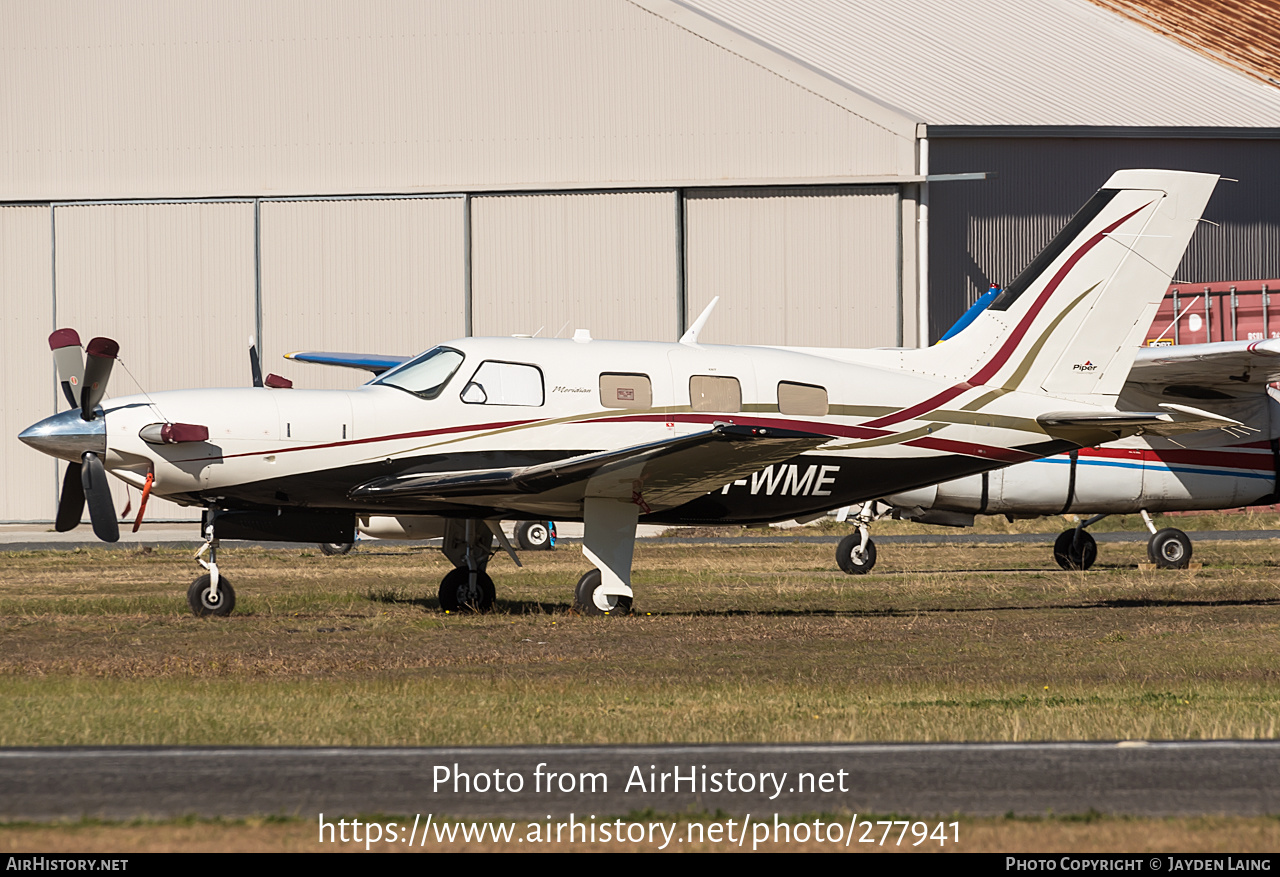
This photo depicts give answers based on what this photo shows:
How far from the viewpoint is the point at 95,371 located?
48.4ft

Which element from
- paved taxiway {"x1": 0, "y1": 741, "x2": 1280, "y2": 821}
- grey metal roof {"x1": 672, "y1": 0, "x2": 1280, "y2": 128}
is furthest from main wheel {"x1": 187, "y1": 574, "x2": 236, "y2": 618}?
grey metal roof {"x1": 672, "y1": 0, "x2": 1280, "y2": 128}

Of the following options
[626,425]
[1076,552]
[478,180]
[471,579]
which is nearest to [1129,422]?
[626,425]

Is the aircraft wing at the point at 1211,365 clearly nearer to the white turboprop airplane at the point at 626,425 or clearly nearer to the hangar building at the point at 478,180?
the white turboprop airplane at the point at 626,425

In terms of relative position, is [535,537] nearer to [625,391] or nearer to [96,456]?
[625,391]

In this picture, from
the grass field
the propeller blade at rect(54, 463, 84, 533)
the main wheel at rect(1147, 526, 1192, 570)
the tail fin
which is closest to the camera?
the grass field

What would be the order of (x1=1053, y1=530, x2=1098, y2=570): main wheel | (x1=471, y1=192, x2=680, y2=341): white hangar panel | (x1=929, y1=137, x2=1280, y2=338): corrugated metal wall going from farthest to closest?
1. (x1=929, y1=137, x2=1280, y2=338): corrugated metal wall
2. (x1=471, y1=192, x2=680, y2=341): white hangar panel
3. (x1=1053, y1=530, x2=1098, y2=570): main wheel

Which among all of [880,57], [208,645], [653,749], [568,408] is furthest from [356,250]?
[653,749]

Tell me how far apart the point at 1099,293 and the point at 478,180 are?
849 inches

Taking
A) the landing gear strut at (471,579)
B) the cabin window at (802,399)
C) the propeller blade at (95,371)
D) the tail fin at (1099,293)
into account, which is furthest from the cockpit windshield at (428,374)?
the tail fin at (1099,293)

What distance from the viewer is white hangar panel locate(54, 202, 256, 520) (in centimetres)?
3725

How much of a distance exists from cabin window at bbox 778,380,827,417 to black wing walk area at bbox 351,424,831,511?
104 cm

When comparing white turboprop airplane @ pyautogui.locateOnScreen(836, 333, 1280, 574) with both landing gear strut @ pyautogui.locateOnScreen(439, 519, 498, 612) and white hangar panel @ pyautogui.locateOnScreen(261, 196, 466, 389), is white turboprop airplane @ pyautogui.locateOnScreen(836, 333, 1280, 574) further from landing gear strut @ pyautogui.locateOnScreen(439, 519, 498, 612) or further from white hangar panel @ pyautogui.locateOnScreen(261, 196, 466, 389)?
white hangar panel @ pyautogui.locateOnScreen(261, 196, 466, 389)

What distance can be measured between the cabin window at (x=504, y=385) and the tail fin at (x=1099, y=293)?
5014 mm

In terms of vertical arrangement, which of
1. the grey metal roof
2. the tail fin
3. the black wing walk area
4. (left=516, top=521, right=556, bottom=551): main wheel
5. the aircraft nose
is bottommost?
(left=516, top=521, right=556, bottom=551): main wheel
